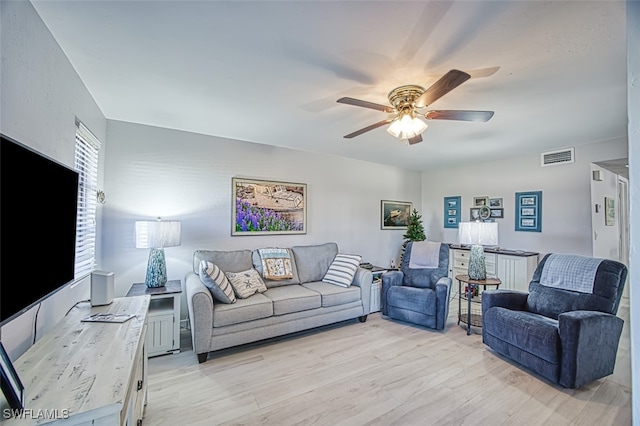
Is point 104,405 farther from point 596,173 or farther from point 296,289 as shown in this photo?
point 596,173

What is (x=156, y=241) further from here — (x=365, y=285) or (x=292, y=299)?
(x=365, y=285)

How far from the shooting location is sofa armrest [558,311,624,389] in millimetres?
2107

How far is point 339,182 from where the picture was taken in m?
4.67

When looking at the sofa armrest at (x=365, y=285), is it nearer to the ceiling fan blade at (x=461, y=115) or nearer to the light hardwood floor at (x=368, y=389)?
the light hardwood floor at (x=368, y=389)

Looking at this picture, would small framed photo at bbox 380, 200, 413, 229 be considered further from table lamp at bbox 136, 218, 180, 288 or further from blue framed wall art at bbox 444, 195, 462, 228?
table lamp at bbox 136, 218, 180, 288

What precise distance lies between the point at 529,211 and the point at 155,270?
16.9ft

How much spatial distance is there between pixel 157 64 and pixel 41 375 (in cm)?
185

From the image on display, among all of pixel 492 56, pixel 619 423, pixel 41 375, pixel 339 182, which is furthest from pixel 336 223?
pixel 41 375

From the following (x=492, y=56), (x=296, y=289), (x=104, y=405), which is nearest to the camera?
(x=104, y=405)

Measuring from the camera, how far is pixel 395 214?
17.7 feet

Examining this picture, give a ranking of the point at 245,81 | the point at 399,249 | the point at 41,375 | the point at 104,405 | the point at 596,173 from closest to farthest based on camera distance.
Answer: the point at 104,405, the point at 41,375, the point at 245,81, the point at 596,173, the point at 399,249

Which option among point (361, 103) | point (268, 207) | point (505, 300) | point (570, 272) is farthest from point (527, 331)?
point (268, 207)

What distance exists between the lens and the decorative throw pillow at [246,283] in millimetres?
2941

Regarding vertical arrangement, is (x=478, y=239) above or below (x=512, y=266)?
above
